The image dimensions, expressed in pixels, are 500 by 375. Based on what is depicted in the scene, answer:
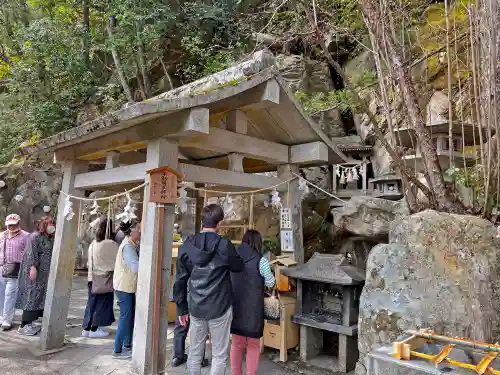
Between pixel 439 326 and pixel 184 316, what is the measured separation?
2.49 metres

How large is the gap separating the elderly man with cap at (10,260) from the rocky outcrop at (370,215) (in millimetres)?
6623

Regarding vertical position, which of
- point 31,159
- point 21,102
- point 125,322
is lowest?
point 125,322

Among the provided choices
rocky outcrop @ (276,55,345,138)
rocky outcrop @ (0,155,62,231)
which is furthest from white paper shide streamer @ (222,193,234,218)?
rocky outcrop @ (0,155,62,231)

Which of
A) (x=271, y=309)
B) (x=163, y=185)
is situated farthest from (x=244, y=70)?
(x=271, y=309)

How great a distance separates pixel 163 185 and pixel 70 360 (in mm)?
2998

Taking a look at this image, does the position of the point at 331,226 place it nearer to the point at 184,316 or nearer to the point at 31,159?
the point at 184,316

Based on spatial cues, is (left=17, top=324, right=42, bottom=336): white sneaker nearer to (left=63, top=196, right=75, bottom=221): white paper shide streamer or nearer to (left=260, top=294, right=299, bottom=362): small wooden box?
(left=63, top=196, right=75, bottom=221): white paper shide streamer

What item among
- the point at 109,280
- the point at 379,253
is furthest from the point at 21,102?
the point at 379,253

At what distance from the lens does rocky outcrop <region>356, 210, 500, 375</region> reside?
126 inches

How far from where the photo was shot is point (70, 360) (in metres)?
5.12

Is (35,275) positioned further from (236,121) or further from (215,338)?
(236,121)

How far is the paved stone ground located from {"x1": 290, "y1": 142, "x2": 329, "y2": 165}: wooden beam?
3.02m

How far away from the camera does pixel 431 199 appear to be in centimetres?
424

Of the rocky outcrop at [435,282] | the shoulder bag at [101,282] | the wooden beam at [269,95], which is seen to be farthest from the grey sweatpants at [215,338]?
the wooden beam at [269,95]
